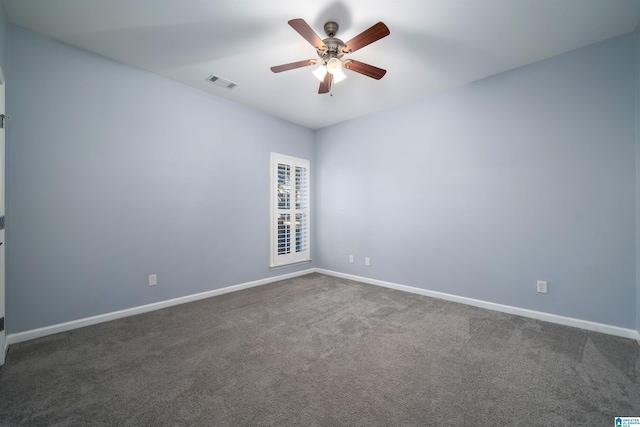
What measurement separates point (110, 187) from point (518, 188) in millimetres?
4397

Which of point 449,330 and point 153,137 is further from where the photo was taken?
point 153,137

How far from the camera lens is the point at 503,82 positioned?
120 inches

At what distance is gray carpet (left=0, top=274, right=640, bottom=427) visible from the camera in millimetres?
1471

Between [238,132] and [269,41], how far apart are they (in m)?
1.64

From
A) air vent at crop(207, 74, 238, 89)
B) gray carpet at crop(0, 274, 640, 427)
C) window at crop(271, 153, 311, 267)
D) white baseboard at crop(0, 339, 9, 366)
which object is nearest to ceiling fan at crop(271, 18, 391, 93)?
air vent at crop(207, 74, 238, 89)

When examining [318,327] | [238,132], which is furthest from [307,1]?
[318,327]

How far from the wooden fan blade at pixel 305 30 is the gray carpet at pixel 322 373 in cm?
245

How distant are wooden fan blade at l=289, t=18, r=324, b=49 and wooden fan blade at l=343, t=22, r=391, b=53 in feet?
0.82

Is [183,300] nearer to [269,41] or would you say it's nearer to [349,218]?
[349,218]

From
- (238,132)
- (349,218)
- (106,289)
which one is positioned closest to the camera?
(106,289)

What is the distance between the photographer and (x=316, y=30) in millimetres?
2361

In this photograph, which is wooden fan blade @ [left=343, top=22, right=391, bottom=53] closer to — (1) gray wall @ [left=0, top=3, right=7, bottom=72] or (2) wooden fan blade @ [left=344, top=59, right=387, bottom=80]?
(2) wooden fan blade @ [left=344, top=59, right=387, bottom=80]

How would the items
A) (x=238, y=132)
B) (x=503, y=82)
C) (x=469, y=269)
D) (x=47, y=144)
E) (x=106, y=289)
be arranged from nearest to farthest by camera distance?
1. (x=47, y=144)
2. (x=106, y=289)
3. (x=503, y=82)
4. (x=469, y=269)
5. (x=238, y=132)

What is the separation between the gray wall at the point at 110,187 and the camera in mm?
2369
